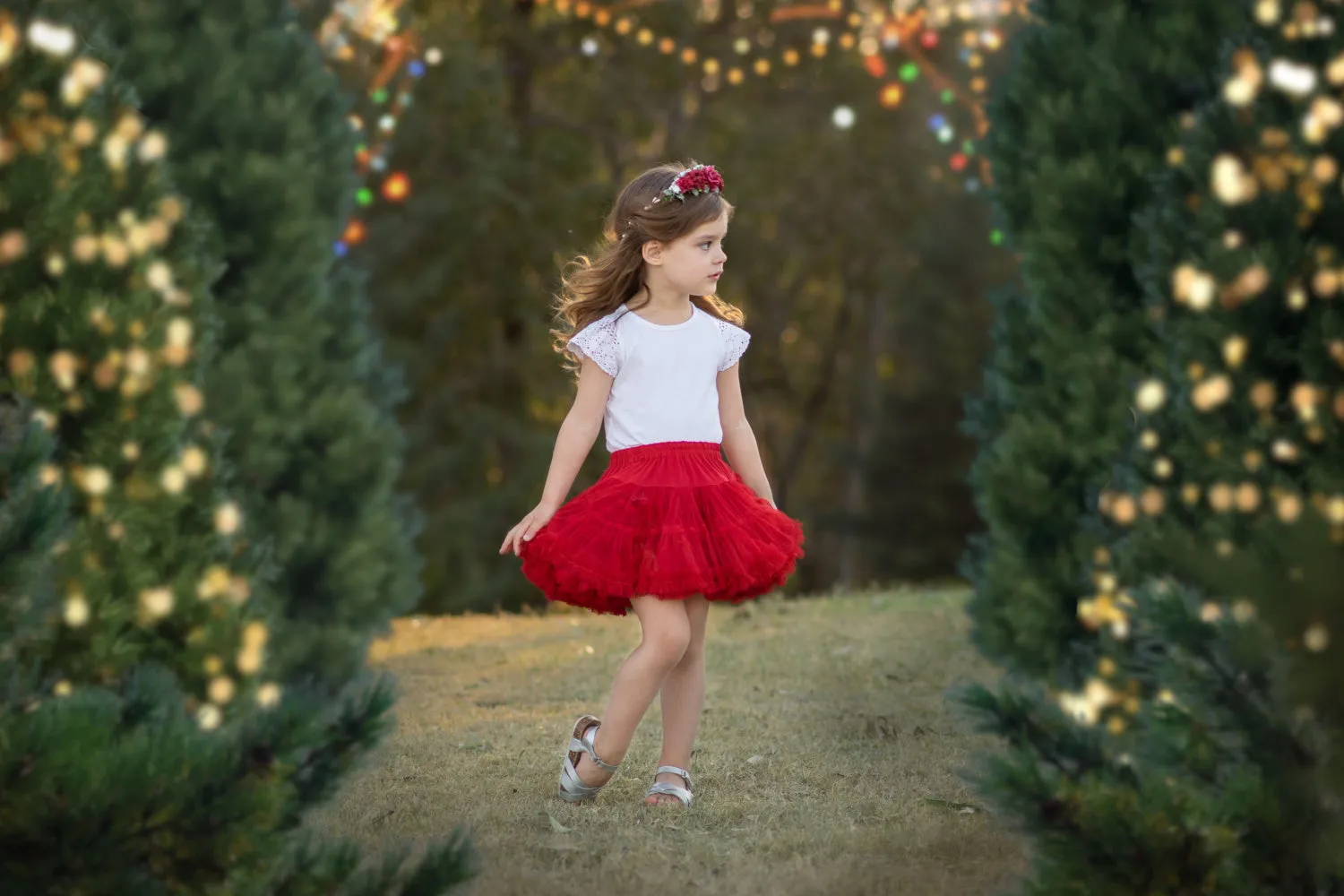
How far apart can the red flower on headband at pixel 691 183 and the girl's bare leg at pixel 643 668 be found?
1.18 metres

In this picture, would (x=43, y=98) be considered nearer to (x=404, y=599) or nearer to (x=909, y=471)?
(x=404, y=599)

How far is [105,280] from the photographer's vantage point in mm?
4707

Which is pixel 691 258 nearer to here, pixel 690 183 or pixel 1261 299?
pixel 690 183

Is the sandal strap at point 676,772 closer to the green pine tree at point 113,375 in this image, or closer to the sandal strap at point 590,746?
the sandal strap at point 590,746

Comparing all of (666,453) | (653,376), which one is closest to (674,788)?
(666,453)

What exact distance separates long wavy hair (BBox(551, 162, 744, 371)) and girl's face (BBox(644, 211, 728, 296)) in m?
0.02

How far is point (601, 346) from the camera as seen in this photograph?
4461 mm

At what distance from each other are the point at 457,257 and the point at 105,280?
1286cm

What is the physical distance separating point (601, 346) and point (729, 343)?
15.9 inches

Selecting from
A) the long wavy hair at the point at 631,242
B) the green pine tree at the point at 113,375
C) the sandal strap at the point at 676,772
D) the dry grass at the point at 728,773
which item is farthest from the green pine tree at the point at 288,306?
the sandal strap at the point at 676,772

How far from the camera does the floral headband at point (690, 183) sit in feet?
14.6

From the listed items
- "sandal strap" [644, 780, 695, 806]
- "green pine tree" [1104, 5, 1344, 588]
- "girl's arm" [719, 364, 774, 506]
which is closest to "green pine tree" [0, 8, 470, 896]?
"sandal strap" [644, 780, 695, 806]

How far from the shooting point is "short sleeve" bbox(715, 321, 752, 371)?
4.59m

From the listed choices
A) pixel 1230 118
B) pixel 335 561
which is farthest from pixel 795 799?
pixel 335 561
